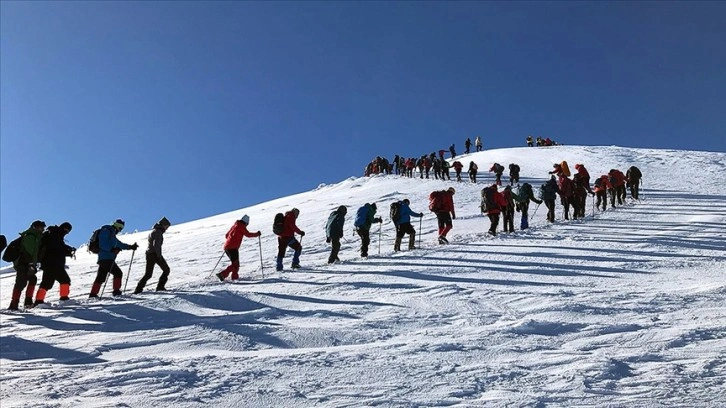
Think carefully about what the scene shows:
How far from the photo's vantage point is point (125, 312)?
8.70m

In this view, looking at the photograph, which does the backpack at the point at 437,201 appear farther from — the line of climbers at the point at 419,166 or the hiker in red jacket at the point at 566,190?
the line of climbers at the point at 419,166

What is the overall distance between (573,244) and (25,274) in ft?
39.0

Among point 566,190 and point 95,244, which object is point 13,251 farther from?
point 566,190

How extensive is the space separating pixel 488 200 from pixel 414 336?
31.0ft

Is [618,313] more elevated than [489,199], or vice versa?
[489,199]

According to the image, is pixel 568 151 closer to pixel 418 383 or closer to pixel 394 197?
pixel 394 197

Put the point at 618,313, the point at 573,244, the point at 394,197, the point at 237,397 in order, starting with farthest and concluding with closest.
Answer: the point at 394,197
the point at 573,244
the point at 618,313
the point at 237,397

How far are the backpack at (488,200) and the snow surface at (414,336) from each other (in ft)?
6.54

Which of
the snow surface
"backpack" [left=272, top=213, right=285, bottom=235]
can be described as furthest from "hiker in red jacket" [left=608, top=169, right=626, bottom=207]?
"backpack" [left=272, top=213, right=285, bottom=235]

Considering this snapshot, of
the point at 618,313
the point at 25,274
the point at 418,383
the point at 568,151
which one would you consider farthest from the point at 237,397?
the point at 568,151

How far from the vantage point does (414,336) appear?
266 inches

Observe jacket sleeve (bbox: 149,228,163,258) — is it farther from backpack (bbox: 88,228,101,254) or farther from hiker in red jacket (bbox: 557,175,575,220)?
hiker in red jacket (bbox: 557,175,575,220)

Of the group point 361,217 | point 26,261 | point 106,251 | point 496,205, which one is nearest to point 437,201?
point 496,205

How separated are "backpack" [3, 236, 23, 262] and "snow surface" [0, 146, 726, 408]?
0.99 metres
